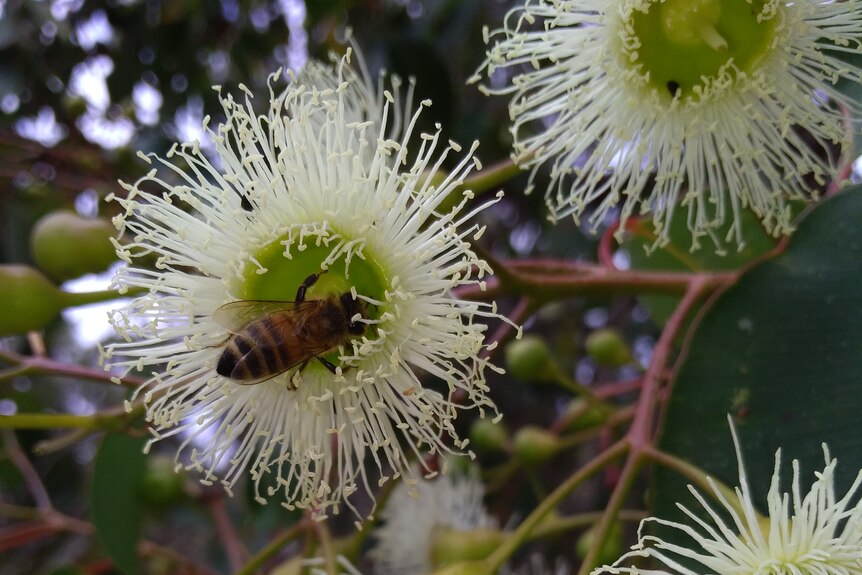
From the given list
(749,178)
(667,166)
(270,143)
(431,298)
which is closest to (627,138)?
(667,166)

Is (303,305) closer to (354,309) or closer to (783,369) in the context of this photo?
(354,309)

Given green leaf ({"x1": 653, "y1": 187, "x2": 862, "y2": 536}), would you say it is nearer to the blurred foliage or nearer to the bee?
the bee

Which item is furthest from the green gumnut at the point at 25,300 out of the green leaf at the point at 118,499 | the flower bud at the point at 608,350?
the flower bud at the point at 608,350

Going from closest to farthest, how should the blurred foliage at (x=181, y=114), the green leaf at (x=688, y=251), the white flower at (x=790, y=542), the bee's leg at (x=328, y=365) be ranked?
the white flower at (x=790, y=542) < the bee's leg at (x=328, y=365) < the green leaf at (x=688, y=251) < the blurred foliage at (x=181, y=114)

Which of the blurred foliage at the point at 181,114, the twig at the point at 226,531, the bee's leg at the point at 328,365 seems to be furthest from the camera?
the blurred foliage at the point at 181,114

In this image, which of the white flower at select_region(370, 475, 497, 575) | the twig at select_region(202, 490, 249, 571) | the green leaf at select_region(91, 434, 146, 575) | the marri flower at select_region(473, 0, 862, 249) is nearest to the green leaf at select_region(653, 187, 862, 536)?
the marri flower at select_region(473, 0, 862, 249)

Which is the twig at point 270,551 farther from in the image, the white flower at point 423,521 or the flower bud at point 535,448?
the flower bud at point 535,448

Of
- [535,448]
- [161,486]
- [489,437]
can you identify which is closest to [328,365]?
[535,448]
